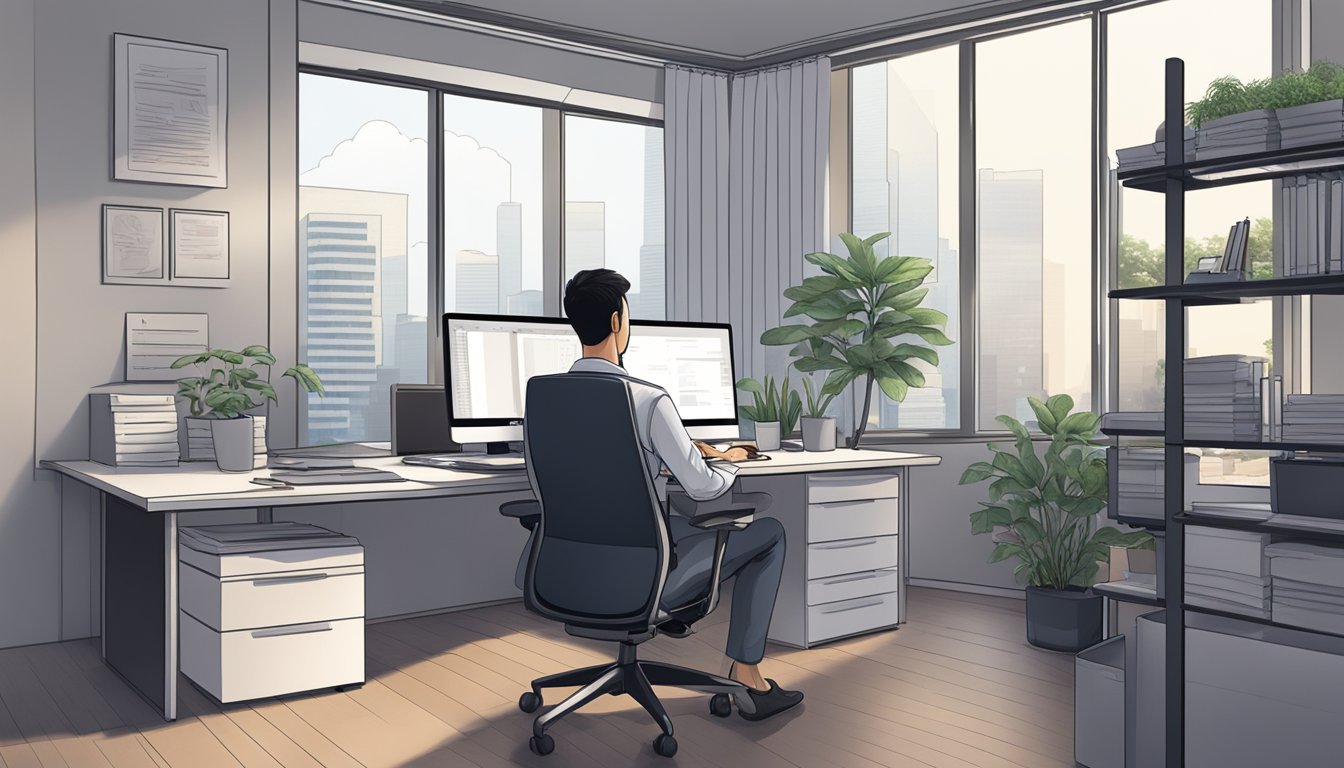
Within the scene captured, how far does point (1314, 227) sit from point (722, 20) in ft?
10.9

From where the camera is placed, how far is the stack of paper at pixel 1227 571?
2422 millimetres

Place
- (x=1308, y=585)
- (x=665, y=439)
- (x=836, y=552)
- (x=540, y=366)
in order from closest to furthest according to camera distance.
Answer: (x=1308, y=585)
(x=665, y=439)
(x=540, y=366)
(x=836, y=552)

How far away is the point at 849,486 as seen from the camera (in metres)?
4.03

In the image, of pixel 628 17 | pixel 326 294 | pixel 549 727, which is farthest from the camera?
pixel 628 17

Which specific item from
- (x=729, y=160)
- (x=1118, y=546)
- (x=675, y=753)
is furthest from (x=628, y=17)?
(x=675, y=753)

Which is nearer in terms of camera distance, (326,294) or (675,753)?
(675,753)

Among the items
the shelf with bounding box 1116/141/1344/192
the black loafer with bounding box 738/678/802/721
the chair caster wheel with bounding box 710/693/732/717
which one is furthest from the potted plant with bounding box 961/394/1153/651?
the shelf with bounding box 1116/141/1344/192

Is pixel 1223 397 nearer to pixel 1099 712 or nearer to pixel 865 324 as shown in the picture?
pixel 1099 712

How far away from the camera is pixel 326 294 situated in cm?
454

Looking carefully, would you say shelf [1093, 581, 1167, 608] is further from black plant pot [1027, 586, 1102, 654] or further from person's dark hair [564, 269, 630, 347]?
person's dark hair [564, 269, 630, 347]

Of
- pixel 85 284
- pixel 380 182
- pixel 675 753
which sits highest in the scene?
pixel 380 182

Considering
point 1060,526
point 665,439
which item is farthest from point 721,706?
point 1060,526

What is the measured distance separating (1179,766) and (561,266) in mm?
3588

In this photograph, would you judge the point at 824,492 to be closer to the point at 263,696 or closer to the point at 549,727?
the point at 549,727
